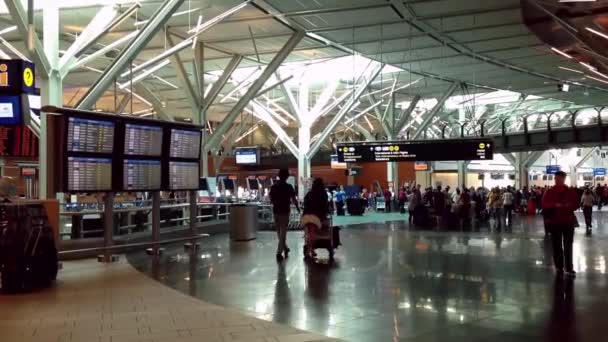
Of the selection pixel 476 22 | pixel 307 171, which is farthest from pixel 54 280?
pixel 307 171

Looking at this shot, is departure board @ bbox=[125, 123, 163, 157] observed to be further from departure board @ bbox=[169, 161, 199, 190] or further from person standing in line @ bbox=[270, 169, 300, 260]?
person standing in line @ bbox=[270, 169, 300, 260]

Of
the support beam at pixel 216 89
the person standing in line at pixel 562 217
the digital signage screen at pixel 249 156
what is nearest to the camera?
the person standing in line at pixel 562 217

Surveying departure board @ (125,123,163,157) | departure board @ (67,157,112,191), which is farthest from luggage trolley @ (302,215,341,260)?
departure board @ (67,157,112,191)

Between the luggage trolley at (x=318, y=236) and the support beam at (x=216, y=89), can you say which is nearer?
the luggage trolley at (x=318, y=236)

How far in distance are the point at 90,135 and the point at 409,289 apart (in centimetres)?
665

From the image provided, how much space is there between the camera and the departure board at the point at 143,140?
41.7ft

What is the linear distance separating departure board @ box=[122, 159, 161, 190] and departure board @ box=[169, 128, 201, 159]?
60 cm

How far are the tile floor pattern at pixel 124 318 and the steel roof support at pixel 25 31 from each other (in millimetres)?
6954

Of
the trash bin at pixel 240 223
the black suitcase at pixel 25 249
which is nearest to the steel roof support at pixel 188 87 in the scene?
the trash bin at pixel 240 223

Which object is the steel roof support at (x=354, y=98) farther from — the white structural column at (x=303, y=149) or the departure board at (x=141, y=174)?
the departure board at (x=141, y=174)

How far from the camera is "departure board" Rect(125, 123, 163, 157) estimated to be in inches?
500

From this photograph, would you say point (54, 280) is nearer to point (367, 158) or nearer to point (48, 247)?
point (48, 247)

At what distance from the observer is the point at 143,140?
42.9 feet

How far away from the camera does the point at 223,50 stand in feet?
88.3
